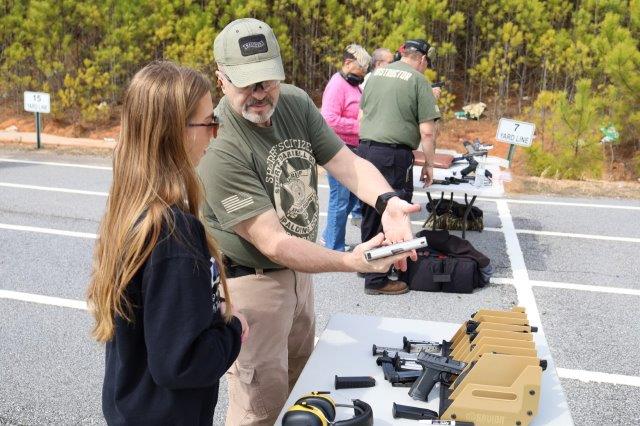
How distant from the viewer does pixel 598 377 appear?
4.14 m


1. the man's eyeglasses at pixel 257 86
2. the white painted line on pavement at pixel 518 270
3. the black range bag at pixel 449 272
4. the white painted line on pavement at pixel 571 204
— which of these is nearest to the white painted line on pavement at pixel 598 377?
the white painted line on pavement at pixel 518 270

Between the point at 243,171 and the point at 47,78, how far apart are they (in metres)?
14.6

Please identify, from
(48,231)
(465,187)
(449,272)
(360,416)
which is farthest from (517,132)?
(360,416)

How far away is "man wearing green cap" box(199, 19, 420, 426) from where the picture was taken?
7.72 ft

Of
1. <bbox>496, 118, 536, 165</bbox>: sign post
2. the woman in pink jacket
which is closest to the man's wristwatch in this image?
the woman in pink jacket

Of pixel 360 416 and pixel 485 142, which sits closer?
pixel 360 416

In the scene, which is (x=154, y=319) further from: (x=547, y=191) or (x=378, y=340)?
(x=547, y=191)

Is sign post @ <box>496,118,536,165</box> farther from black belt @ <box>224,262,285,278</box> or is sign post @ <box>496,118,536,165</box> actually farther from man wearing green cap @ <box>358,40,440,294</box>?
black belt @ <box>224,262,285,278</box>

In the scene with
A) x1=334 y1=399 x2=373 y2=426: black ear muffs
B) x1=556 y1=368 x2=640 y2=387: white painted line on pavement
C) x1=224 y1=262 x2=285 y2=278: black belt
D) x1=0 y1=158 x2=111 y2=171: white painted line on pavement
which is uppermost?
x1=224 y1=262 x2=285 y2=278: black belt

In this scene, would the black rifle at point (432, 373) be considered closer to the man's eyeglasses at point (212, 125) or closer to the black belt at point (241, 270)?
the black belt at point (241, 270)

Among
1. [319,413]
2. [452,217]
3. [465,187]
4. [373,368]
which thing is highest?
[319,413]

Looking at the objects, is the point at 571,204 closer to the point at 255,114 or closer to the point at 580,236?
the point at 580,236

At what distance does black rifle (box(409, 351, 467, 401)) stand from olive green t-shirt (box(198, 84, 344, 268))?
27.6 inches

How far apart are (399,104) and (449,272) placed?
1.46 meters
